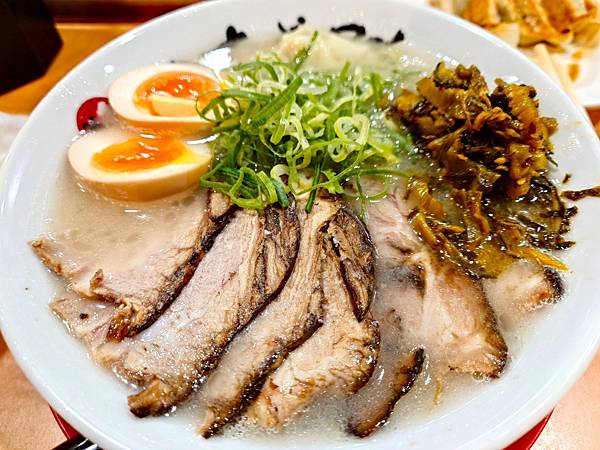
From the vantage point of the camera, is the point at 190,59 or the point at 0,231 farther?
the point at 190,59


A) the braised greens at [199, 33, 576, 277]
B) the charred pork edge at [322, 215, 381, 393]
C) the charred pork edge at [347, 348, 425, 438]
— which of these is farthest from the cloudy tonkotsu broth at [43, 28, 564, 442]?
the braised greens at [199, 33, 576, 277]

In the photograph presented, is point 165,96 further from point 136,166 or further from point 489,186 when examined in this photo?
point 489,186

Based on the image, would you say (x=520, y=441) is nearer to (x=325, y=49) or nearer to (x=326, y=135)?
(x=326, y=135)

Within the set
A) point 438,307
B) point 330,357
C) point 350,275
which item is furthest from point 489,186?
point 330,357

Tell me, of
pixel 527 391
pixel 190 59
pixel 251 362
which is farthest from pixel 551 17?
Answer: pixel 251 362

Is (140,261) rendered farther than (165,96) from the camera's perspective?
No

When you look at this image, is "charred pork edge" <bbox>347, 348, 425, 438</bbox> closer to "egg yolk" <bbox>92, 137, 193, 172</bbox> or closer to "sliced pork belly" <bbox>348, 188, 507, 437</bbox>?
"sliced pork belly" <bbox>348, 188, 507, 437</bbox>
